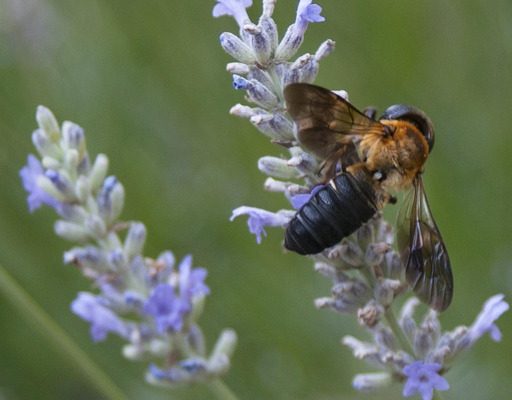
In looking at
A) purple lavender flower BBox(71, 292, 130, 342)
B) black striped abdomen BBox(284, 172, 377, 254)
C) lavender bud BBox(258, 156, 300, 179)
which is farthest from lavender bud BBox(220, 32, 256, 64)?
purple lavender flower BBox(71, 292, 130, 342)

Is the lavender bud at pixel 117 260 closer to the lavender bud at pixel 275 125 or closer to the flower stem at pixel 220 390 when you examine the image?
the flower stem at pixel 220 390

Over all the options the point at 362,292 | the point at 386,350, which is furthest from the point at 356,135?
the point at 386,350

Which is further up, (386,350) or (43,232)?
(43,232)

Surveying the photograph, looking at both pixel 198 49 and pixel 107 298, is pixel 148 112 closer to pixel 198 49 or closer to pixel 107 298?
pixel 198 49

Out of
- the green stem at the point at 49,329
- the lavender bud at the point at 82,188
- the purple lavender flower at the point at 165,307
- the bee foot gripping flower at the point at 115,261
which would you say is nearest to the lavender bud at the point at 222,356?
the bee foot gripping flower at the point at 115,261

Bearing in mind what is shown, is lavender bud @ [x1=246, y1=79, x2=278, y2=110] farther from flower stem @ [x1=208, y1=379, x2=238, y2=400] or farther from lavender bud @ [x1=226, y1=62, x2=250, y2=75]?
flower stem @ [x1=208, y1=379, x2=238, y2=400]

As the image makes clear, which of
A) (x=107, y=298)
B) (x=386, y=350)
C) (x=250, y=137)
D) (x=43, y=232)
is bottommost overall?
(x=386, y=350)
